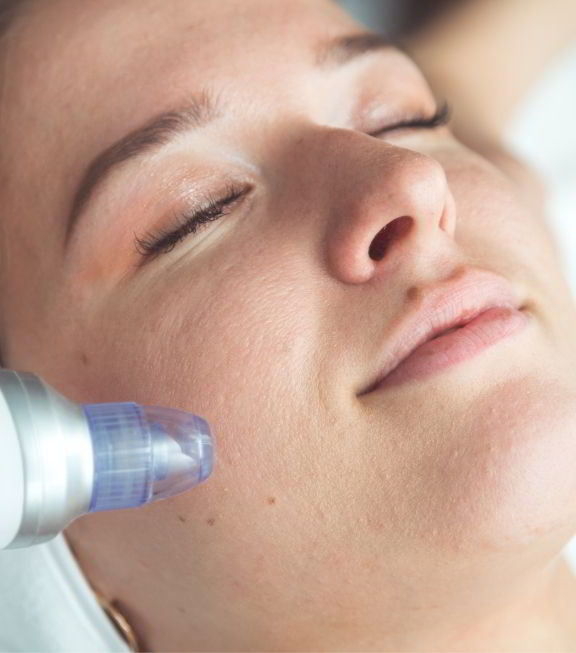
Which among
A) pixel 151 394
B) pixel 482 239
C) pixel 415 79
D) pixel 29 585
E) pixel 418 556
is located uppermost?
pixel 415 79

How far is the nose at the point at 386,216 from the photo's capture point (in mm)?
951

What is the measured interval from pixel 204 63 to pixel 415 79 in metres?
0.34

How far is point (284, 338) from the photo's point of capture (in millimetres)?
940

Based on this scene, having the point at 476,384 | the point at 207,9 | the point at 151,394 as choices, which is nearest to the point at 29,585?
the point at 151,394

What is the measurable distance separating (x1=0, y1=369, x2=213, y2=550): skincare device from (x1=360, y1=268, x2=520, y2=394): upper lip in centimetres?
22

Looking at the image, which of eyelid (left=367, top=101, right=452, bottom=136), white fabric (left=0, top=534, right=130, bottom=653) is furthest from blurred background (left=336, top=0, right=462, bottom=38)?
white fabric (left=0, top=534, right=130, bottom=653)

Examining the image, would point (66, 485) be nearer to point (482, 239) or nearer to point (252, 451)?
point (252, 451)

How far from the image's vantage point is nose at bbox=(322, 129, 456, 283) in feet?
3.12

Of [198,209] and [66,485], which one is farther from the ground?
[198,209]

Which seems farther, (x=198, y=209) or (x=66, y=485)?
(x=198, y=209)

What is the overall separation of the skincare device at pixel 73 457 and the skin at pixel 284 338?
0.39ft

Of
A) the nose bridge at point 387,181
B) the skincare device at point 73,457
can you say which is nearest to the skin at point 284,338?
the nose bridge at point 387,181

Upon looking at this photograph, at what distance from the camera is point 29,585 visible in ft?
3.94

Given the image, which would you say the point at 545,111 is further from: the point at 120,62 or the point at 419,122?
the point at 120,62
